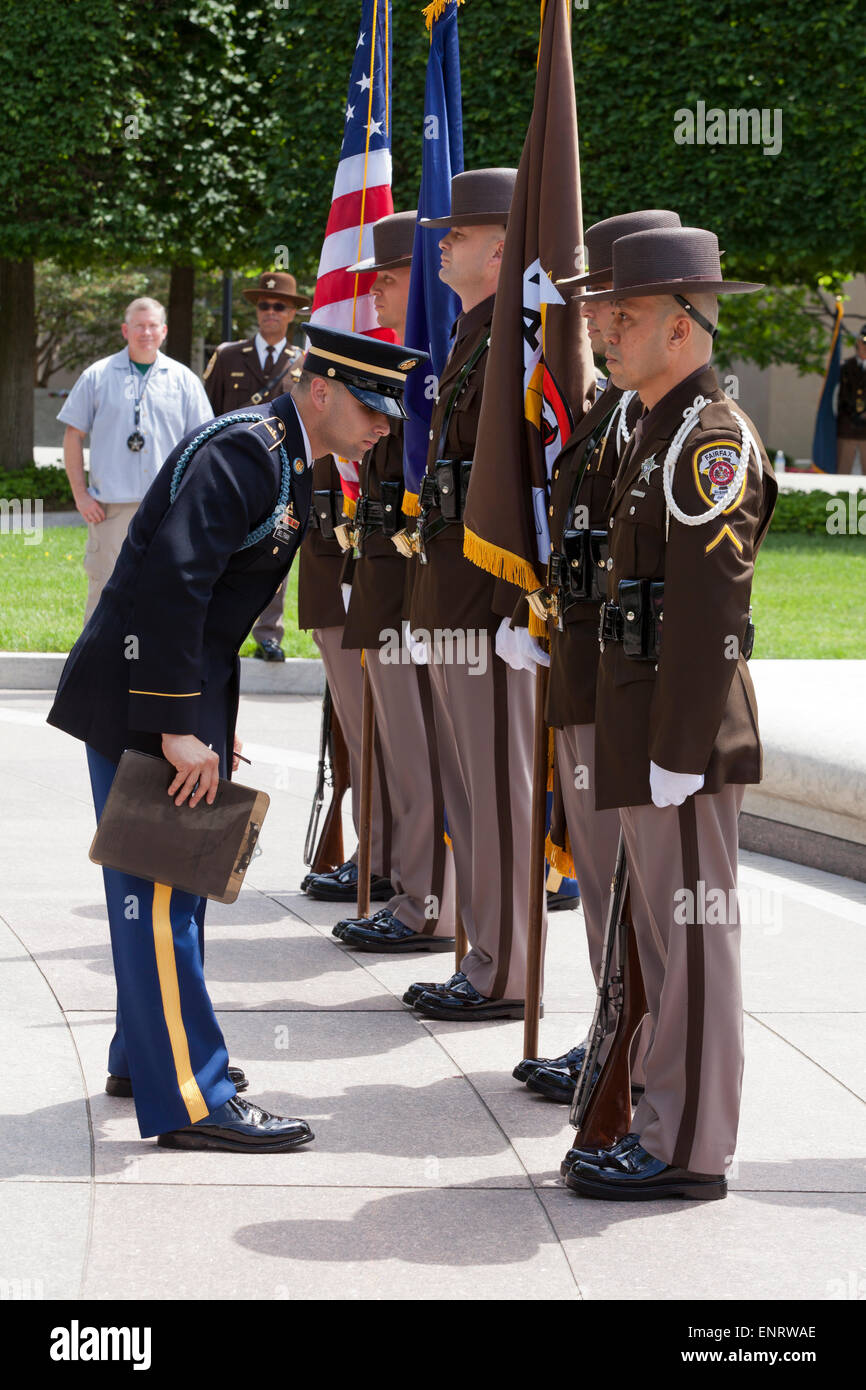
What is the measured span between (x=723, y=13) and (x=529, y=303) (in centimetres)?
1782

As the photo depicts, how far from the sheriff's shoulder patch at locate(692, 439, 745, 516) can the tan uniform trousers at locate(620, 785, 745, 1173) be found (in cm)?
67

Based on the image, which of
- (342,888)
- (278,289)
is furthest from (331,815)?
(278,289)

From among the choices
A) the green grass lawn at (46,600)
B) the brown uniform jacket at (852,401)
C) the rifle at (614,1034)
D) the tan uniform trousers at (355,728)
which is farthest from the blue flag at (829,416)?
the rifle at (614,1034)

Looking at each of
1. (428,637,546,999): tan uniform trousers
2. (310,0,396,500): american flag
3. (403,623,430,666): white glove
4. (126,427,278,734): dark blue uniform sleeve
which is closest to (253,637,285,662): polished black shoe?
(310,0,396,500): american flag

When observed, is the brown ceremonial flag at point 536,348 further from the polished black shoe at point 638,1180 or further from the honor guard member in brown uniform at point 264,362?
the honor guard member in brown uniform at point 264,362

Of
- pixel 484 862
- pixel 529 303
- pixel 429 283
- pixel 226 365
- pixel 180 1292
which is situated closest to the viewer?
pixel 180 1292

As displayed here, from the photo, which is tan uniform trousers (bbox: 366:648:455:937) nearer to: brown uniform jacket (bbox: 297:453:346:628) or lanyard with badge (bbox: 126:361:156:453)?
brown uniform jacket (bbox: 297:453:346:628)

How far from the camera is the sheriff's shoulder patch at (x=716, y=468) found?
12.9 feet

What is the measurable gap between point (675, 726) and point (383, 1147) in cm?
132

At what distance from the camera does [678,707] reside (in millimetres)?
3949

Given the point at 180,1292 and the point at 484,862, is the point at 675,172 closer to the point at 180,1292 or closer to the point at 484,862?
the point at 484,862

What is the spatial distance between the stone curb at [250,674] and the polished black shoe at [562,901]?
4.79m

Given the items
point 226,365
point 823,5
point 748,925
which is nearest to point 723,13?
point 823,5

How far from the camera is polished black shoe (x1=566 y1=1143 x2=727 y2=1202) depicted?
13.5 feet
